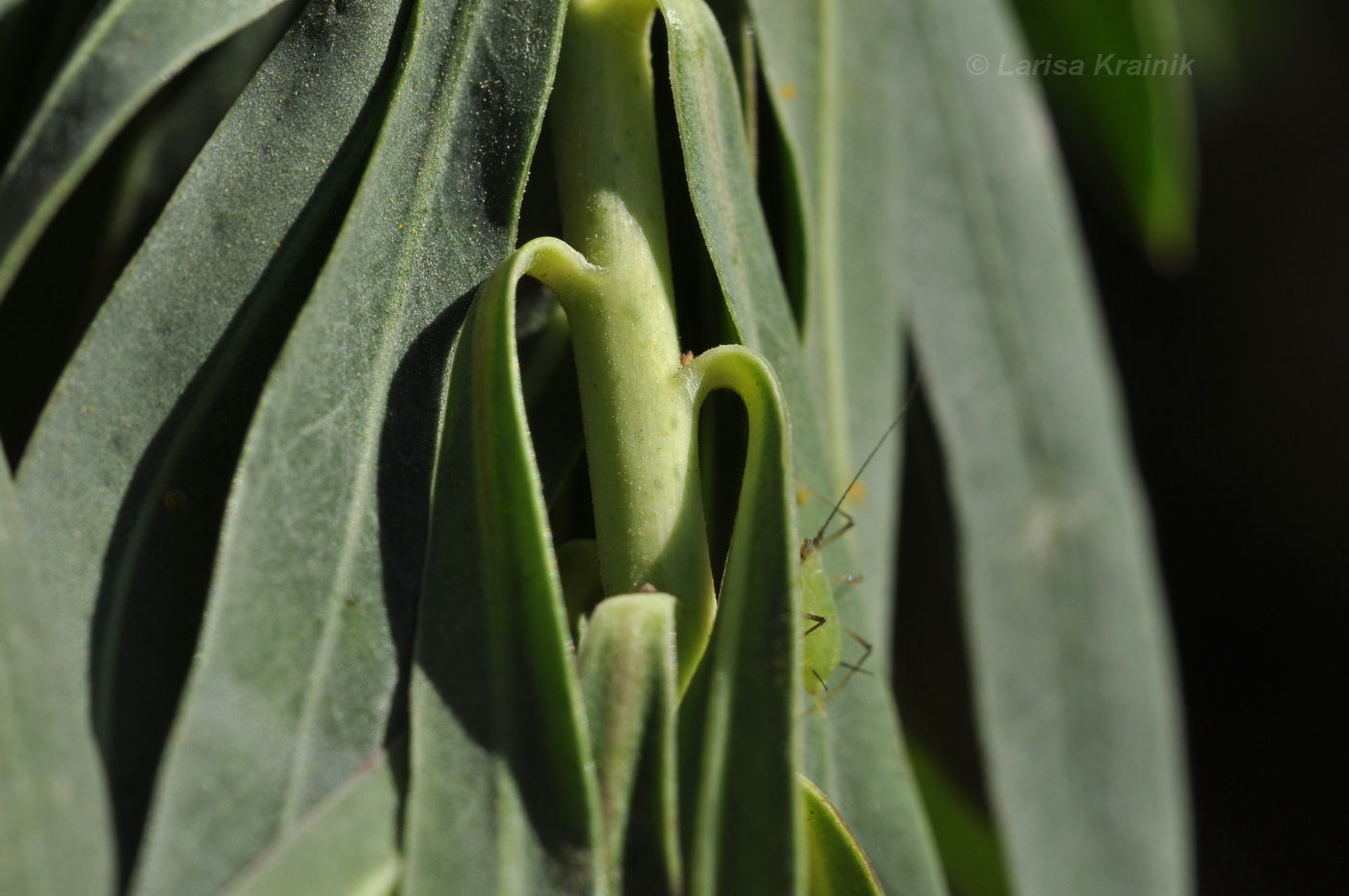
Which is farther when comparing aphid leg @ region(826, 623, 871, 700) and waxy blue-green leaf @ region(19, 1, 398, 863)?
aphid leg @ region(826, 623, 871, 700)

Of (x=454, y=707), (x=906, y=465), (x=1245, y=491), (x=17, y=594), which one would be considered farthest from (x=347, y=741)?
(x=1245, y=491)

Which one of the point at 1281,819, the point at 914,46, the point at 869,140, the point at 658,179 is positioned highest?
the point at 914,46

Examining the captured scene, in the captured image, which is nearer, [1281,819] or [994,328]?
[994,328]

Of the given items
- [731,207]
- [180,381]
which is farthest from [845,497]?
[180,381]

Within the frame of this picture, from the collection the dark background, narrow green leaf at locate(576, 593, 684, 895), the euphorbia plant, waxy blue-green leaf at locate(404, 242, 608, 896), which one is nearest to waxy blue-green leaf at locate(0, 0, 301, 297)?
the euphorbia plant

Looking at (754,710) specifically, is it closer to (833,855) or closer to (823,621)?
(833,855)

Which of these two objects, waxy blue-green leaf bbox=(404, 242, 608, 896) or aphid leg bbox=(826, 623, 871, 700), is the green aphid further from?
waxy blue-green leaf bbox=(404, 242, 608, 896)

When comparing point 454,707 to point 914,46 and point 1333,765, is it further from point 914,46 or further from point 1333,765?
point 1333,765

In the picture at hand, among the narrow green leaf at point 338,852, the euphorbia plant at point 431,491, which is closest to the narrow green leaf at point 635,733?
the euphorbia plant at point 431,491
